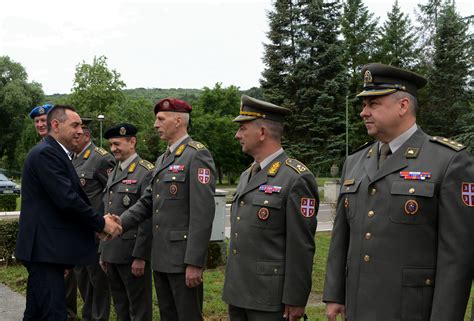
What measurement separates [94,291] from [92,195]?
3.53 feet

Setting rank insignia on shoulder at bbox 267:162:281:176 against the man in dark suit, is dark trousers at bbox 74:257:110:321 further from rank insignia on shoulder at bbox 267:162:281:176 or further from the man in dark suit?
rank insignia on shoulder at bbox 267:162:281:176

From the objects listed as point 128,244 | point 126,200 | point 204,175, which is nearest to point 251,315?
point 204,175

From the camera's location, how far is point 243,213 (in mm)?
3762

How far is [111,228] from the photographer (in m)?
4.67

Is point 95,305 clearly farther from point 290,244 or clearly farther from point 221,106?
point 221,106

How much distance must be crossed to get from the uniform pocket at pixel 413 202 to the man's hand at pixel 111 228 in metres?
2.70

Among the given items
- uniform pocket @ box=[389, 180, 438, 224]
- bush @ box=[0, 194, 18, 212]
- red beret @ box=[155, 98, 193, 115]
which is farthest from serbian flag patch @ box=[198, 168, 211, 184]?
bush @ box=[0, 194, 18, 212]

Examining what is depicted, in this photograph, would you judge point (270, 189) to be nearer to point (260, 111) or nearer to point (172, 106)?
point (260, 111)

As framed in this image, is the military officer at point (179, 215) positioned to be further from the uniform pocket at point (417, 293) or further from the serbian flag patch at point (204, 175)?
the uniform pocket at point (417, 293)

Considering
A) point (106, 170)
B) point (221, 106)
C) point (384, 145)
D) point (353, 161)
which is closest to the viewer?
point (384, 145)

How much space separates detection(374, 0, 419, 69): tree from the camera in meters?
45.9

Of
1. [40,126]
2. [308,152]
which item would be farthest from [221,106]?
[40,126]

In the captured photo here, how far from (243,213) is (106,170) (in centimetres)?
282

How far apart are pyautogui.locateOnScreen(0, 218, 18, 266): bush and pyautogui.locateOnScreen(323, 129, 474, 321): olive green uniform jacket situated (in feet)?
26.1
